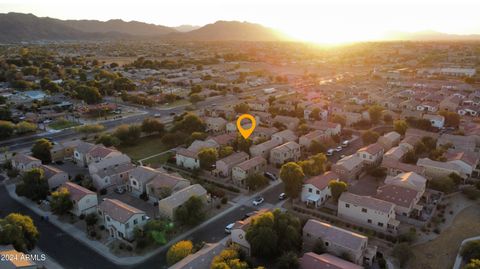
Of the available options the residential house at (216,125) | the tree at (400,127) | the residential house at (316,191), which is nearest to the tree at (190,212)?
the residential house at (316,191)

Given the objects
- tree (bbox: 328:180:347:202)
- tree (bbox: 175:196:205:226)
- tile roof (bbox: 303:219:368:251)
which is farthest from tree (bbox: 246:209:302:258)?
tree (bbox: 328:180:347:202)

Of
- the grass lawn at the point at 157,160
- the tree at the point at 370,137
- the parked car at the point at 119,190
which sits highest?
the tree at the point at 370,137

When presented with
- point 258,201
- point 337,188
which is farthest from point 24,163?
point 337,188

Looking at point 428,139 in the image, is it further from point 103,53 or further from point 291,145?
point 103,53

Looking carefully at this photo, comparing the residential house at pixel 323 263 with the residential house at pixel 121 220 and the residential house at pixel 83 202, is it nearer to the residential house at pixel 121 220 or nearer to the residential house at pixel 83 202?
the residential house at pixel 121 220

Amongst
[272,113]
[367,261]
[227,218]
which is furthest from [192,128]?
[367,261]

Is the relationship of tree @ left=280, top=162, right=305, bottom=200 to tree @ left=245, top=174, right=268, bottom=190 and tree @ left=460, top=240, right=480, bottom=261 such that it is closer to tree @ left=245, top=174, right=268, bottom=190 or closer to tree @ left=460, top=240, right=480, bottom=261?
tree @ left=245, top=174, right=268, bottom=190
